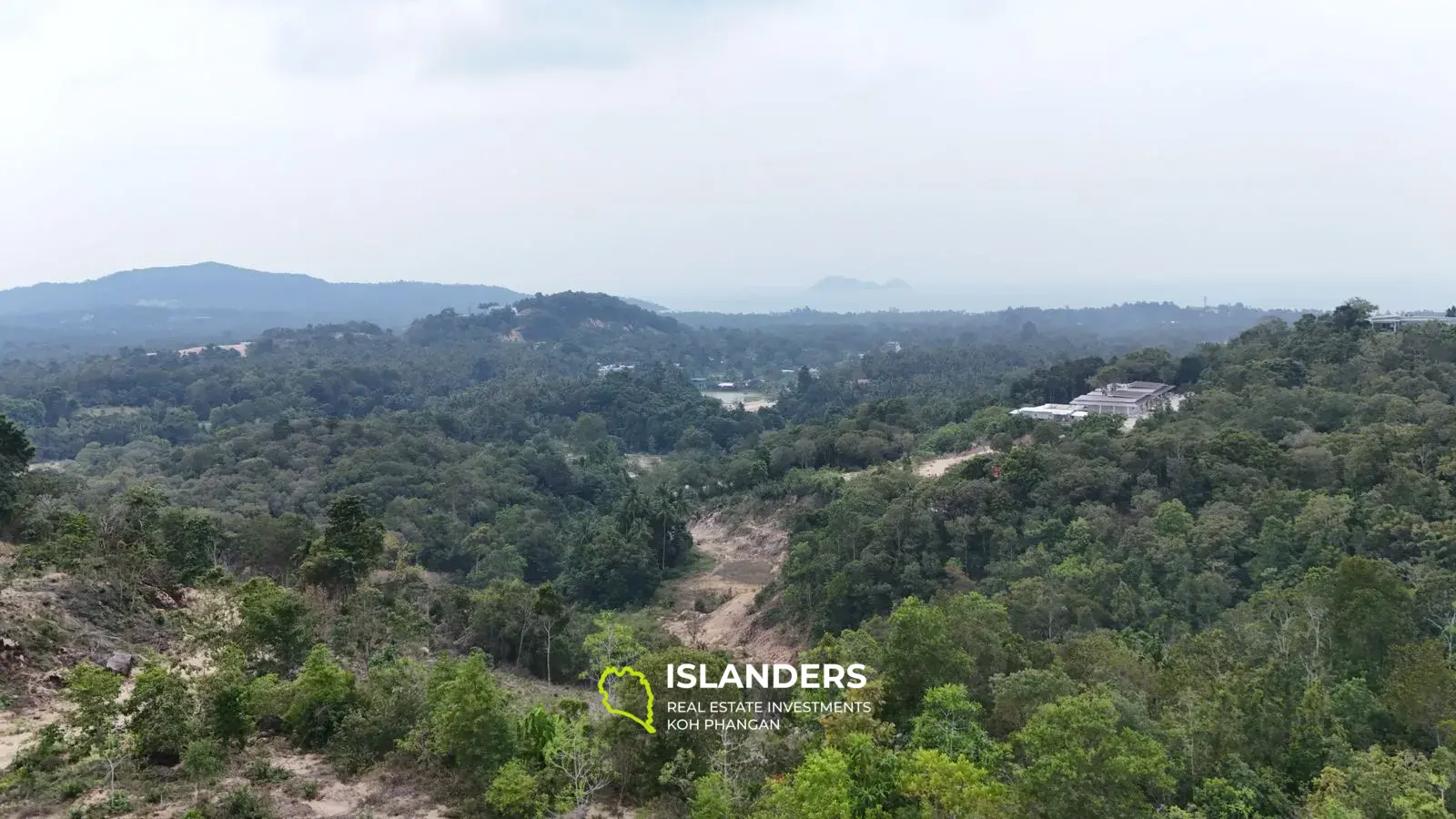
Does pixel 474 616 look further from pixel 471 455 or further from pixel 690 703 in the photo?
pixel 471 455

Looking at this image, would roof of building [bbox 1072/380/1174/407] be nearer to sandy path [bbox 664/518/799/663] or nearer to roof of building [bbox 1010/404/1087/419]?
roof of building [bbox 1010/404/1087/419]

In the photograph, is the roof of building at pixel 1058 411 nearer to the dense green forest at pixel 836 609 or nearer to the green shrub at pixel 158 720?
the dense green forest at pixel 836 609

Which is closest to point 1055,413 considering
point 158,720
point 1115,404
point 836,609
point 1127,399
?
point 1115,404

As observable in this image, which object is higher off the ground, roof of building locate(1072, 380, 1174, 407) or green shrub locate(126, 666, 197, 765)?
roof of building locate(1072, 380, 1174, 407)

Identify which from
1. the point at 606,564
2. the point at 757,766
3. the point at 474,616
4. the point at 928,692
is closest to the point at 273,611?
the point at 474,616

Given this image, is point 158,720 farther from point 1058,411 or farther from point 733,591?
point 1058,411

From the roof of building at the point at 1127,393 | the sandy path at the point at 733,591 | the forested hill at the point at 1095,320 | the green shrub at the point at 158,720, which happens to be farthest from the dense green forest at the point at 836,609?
the forested hill at the point at 1095,320

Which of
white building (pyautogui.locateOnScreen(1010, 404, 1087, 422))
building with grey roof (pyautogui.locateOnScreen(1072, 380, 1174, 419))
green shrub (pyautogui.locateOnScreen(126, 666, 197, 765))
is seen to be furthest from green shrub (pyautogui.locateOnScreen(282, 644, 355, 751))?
building with grey roof (pyautogui.locateOnScreen(1072, 380, 1174, 419))

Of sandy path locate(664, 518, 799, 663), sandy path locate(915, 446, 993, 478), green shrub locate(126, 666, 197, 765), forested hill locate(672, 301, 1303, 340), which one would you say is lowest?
sandy path locate(664, 518, 799, 663)

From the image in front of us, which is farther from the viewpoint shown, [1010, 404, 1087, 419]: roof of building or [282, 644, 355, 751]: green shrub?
[1010, 404, 1087, 419]: roof of building
